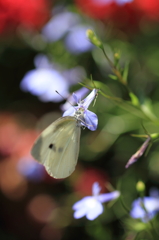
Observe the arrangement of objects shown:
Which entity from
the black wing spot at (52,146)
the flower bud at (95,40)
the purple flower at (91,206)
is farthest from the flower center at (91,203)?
the flower bud at (95,40)

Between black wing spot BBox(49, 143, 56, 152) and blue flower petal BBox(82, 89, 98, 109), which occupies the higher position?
blue flower petal BBox(82, 89, 98, 109)

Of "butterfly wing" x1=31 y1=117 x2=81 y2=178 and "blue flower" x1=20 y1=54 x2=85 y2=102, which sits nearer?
"butterfly wing" x1=31 y1=117 x2=81 y2=178

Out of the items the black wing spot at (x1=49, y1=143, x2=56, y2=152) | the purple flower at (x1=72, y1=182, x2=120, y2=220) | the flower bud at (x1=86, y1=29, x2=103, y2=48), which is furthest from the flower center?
the flower bud at (x1=86, y1=29, x2=103, y2=48)

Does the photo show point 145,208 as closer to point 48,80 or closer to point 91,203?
point 91,203

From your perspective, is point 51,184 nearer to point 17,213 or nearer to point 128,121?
point 17,213

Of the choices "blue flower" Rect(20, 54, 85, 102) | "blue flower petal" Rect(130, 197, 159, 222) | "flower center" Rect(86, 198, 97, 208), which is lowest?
"blue flower petal" Rect(130, 197, 159, 222)

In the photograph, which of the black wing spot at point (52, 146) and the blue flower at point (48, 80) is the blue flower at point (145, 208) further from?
the blue flower at point (48, 80)

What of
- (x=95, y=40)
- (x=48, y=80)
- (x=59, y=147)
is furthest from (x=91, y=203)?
(x=48, y=80)

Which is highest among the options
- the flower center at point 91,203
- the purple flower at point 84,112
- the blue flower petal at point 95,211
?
the purple flower at point 84,112

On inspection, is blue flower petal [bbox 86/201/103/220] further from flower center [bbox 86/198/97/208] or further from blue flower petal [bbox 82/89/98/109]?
blue flower petal [bbox 82/89/98/109]
